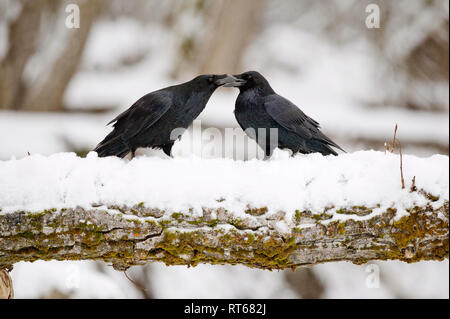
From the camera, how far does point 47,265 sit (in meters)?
4.82

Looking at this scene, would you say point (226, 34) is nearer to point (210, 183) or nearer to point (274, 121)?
point (274, 121)

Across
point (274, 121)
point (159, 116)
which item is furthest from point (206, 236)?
point (274, 121)

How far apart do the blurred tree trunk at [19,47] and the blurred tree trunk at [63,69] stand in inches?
10.3

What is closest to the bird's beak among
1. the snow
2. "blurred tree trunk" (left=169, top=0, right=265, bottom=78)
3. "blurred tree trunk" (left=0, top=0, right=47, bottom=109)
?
the snow

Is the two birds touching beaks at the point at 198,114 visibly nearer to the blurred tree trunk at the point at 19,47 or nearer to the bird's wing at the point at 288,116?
the bird's wing at the point at 288,116

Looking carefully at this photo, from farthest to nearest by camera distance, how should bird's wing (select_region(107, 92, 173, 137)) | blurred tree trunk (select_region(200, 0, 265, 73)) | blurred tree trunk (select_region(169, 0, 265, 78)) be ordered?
blurred tree trunk (select_region(200, 0, 265, 73))
blurred tree trunk (select_region(169, 0, 265, 78))
bird's wing (select_region(107, 92, 173, 137))

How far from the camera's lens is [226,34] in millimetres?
8133

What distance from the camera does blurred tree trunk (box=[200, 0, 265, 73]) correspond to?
792 centimetres

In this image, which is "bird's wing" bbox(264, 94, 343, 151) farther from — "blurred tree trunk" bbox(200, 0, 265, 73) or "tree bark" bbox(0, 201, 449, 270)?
"blurred tree trunk" bbox(200, 0, 265, 73)

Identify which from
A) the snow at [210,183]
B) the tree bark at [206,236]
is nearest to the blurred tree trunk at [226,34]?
the snow at [210,183]

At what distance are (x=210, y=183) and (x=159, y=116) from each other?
2.51 ft

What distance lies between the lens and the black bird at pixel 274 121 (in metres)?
3.34

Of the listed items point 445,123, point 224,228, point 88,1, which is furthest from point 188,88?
point 445,123
